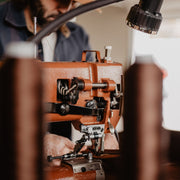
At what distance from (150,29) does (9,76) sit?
1.81 feet

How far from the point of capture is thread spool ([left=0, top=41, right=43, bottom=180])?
0.96 feet

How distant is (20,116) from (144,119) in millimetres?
147

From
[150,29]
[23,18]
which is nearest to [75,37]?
[23,18]

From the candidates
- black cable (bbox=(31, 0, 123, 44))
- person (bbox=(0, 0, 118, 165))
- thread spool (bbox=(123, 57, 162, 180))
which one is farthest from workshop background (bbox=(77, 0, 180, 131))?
thread spool (bbox=(123, 57, 162, 180))

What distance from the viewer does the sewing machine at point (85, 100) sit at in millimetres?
801

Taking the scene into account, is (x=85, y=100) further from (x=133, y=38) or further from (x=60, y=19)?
(x=133, y=38)

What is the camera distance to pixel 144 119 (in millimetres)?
339

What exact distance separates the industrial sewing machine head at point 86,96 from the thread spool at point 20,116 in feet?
1.58

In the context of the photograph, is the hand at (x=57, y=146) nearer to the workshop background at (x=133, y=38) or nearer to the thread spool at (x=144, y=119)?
the thread spool at (x=144, y=119)

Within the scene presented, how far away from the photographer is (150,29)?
2.50 feet

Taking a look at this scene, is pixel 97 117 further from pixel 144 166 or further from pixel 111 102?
pixel 144 166

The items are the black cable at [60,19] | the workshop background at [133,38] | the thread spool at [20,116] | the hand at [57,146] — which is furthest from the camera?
the workshop background at [133,38]

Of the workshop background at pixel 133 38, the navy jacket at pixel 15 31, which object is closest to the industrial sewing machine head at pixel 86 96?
the navy jacket at pixel 15 31

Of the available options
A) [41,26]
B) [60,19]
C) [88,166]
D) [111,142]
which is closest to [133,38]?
[41,26]
